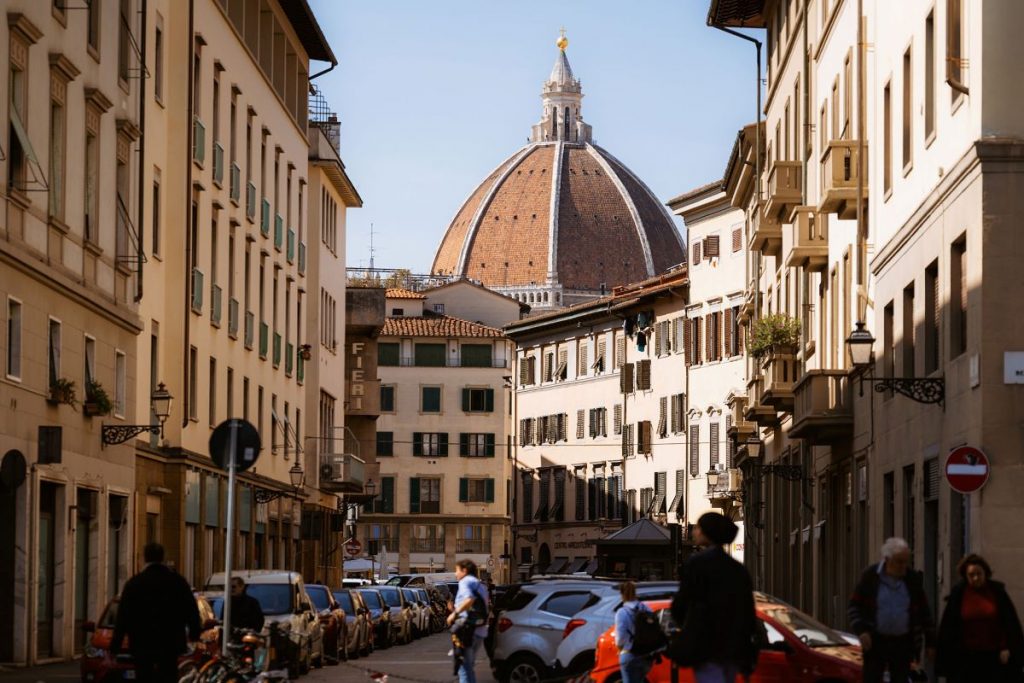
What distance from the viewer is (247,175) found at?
173 ft

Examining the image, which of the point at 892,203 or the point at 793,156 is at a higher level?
the point at 793,156

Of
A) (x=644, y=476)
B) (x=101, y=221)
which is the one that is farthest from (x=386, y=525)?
(x=101, y=221)

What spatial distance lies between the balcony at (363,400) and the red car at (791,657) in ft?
188

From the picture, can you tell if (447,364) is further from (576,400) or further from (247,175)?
(247,175)

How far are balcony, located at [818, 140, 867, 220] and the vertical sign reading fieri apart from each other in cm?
4675

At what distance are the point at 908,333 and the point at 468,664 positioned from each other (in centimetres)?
872

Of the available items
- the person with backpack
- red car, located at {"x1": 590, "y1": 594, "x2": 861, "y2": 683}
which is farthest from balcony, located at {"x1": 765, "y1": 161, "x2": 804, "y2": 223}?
the person with backpack

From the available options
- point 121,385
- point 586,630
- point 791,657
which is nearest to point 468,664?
point 586,630

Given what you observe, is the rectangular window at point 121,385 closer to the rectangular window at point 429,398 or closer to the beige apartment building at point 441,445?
the beige apartment building at point 441,445

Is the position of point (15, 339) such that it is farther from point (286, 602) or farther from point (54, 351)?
point (286, 602)

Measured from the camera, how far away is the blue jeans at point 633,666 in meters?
21.0

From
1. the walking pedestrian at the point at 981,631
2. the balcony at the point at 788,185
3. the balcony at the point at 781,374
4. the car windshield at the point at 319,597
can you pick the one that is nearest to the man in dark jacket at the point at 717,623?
the walking pedestrian at the point at 981,631

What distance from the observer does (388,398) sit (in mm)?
125250

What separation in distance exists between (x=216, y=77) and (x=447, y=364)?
77.2m
